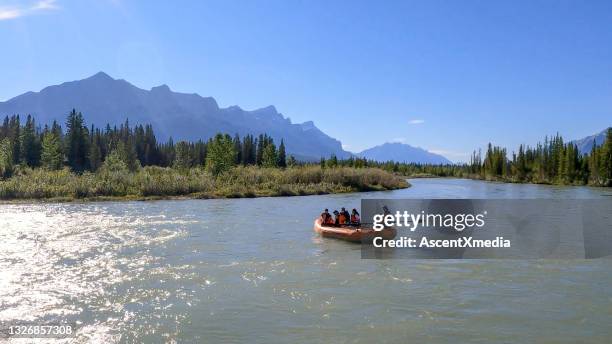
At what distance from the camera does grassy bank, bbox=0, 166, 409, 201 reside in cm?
4641

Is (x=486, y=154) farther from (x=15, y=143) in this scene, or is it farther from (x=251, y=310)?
(x=251, y=310)

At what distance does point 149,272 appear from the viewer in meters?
17.0

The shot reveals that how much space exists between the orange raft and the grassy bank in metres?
28.0

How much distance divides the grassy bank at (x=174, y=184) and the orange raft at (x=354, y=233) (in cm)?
2805

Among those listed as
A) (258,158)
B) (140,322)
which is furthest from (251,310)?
(258,158)

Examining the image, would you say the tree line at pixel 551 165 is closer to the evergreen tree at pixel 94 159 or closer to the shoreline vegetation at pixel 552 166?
the shoreline vegetation at pixel 552 166

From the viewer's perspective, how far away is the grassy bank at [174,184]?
152 feet

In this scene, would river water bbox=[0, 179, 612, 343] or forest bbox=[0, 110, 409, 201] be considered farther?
forest bbox=[0, 110, 409, 201]

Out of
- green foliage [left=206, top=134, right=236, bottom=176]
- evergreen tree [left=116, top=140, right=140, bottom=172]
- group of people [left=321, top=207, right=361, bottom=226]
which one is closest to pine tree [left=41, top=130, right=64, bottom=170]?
evergreen tree [left=116, top=140, right=140, bottom=172]

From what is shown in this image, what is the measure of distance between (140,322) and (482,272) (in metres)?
11.8

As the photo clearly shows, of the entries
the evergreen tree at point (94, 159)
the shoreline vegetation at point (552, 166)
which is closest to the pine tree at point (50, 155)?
the evergreen tree at point (94, 159)

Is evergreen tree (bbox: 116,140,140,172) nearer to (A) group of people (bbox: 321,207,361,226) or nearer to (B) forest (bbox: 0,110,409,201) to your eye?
(B) forest (bbox: 0,110,409,201)

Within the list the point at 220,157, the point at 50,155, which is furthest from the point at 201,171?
the point at 50,155

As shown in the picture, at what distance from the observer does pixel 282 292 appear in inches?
566
